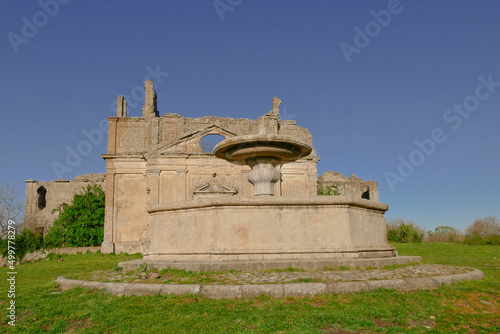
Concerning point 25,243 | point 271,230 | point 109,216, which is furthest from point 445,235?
point 25,243

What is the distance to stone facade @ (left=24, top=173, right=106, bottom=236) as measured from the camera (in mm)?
27500

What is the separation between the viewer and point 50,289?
269 inches

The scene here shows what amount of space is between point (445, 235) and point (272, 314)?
2882 centimetres

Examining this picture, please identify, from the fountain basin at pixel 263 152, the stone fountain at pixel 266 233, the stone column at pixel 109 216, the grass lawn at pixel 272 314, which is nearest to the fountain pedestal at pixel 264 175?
the fountain basin at pixel 263 152

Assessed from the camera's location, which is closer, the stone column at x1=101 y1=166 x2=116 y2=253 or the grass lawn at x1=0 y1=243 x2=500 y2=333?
the grass lawn at x1=0 y1=243 x2=500 y2=333

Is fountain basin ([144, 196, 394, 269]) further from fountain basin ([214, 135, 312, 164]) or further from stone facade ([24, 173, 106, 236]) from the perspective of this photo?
stone facade ([24, 173, 106, 236])

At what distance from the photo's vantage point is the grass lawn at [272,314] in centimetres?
406

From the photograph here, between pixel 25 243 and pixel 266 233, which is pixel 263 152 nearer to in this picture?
pixel 266 233

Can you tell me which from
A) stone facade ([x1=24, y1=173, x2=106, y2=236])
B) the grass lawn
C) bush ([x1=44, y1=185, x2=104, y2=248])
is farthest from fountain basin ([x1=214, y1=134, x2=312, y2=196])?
stone facade ([x1=24, y1=173, x2=106, y2=236])

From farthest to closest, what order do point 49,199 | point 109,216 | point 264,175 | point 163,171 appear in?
point 49,199 → point 109,216 → point 163,171 → point 264,175

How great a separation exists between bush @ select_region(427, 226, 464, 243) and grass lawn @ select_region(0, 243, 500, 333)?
2415cm

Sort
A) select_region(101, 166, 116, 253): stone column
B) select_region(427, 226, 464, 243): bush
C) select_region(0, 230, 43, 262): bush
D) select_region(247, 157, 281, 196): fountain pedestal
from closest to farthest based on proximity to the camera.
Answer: select_region(247, 157, 281, 196): fountain pedestal
select_region(0, 230, 43, 262): bush
select_region(101, 166, 116, 253): stone column
select_region(427, 226, 464, 243): bush

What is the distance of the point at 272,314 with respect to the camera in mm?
4406

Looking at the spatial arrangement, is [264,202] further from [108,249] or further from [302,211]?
[108,249]
